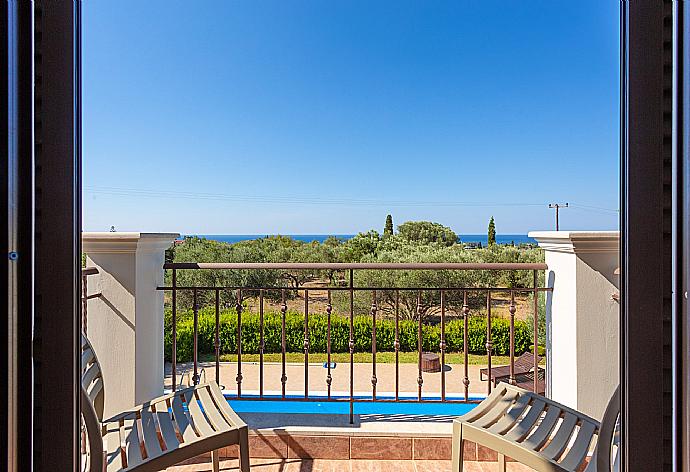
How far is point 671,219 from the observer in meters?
0.86

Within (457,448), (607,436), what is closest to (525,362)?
(457,448)

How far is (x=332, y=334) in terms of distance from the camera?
9133 millimetres

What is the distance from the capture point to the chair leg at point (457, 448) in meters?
1.78

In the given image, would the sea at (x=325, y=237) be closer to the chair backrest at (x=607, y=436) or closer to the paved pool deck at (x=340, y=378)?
the paved pool deck at (x=340, y=378)

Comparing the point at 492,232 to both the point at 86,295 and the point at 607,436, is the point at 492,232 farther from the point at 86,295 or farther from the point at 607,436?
the point at 607,436

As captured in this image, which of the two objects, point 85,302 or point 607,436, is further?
point 85,302

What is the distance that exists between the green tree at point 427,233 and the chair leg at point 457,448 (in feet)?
44.8

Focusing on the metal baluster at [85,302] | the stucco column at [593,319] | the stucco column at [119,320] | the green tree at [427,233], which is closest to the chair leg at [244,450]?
the stucco column at [119,320]

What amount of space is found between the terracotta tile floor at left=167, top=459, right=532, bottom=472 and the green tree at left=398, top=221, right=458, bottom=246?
13.2 meters

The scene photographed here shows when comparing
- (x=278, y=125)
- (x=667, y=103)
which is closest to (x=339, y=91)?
(x=278, y=125)

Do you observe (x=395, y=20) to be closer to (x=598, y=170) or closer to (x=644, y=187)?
(x=644, y=187)

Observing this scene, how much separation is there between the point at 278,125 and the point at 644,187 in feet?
45.7

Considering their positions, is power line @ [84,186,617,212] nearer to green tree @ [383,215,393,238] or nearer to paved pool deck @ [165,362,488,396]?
green tree @ [383,215,393,238]

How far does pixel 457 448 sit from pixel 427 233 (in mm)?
14496
